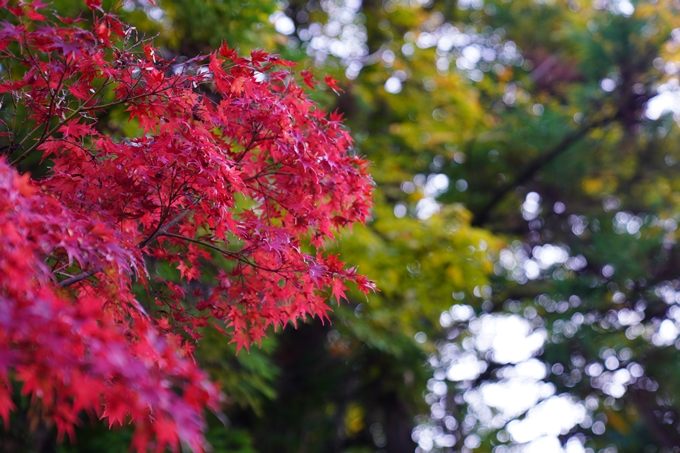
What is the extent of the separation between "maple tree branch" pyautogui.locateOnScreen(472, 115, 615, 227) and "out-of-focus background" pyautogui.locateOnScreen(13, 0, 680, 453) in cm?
3

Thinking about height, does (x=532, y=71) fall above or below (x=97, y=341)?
below

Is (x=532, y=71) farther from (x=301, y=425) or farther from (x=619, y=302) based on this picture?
(x=301, y=425)

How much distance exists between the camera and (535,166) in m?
6.61

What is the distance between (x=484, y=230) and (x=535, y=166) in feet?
3.81

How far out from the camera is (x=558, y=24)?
8.59 metres

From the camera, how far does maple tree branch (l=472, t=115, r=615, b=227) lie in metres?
6.14

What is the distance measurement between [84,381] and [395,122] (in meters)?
6.79

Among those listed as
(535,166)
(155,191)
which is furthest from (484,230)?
(155,191)

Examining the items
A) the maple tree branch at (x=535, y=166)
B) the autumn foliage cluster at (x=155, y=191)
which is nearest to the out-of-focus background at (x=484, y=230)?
the maple tree branch at (x=535, y=166)

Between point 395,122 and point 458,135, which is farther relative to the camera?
point 395,122

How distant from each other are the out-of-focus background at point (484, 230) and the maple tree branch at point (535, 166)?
0.03 meters

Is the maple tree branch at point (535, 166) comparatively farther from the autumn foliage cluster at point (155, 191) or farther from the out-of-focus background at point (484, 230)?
the autumn foliage cluster at point (155, 191)

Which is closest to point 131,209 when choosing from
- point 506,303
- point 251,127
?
point 251,127

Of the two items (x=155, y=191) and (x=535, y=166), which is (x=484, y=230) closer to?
(x=535, y=166)
